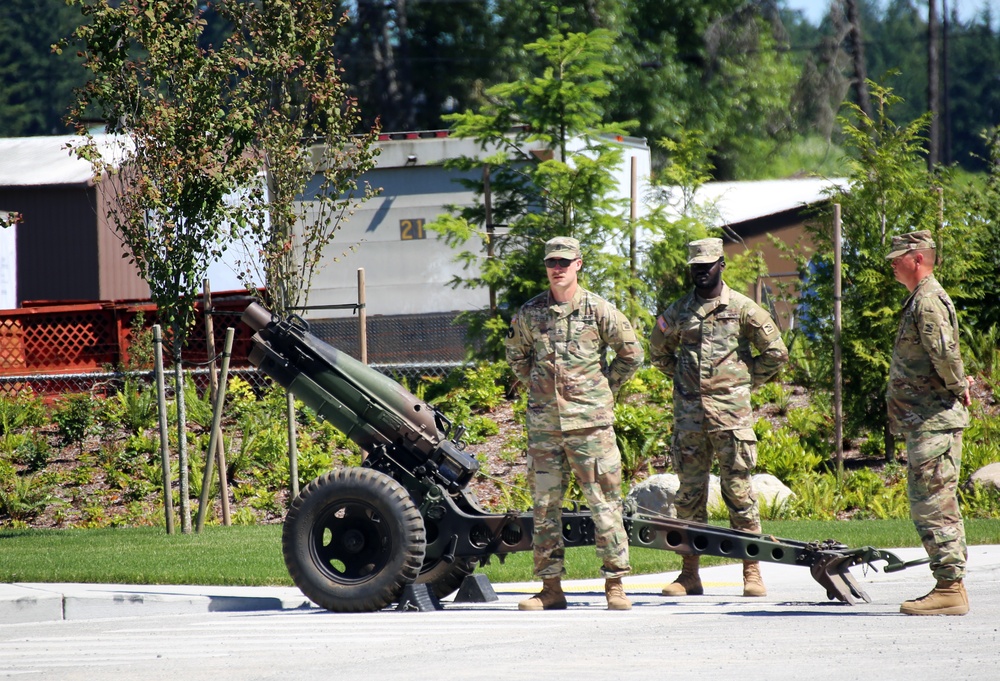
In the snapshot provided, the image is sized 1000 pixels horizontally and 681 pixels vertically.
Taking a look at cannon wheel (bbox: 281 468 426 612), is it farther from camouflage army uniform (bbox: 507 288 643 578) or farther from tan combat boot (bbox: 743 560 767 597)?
tan combat boot (bbox: 743 560 767 597)

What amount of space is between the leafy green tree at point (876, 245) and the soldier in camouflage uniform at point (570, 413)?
7.28m

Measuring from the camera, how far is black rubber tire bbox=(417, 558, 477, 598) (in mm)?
7801

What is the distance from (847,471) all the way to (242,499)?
6806 millimetres

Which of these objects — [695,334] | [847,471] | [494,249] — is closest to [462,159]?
[494,249]

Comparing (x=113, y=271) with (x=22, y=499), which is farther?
(x=113, y=271)

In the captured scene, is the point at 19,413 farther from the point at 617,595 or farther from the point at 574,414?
the point at 617,595

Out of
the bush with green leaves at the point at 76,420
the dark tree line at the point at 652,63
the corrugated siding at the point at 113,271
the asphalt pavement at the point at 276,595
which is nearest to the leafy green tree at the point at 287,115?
the asphalt pavement at the point at 276,595

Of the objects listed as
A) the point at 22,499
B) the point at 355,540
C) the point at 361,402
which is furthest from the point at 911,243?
the point at 22,499

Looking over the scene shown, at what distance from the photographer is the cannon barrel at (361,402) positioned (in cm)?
785

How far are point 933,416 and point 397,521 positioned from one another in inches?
119

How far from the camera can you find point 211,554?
32.7 feet

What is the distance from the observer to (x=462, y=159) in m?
16.5

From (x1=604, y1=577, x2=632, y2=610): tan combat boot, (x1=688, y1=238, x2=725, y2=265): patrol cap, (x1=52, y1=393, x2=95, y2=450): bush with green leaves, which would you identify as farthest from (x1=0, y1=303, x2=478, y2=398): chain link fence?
(x1=604, y1=577, x2=632, y2=610): tan combat boot

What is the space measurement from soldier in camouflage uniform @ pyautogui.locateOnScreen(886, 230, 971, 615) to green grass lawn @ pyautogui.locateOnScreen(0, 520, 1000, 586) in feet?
9.01
